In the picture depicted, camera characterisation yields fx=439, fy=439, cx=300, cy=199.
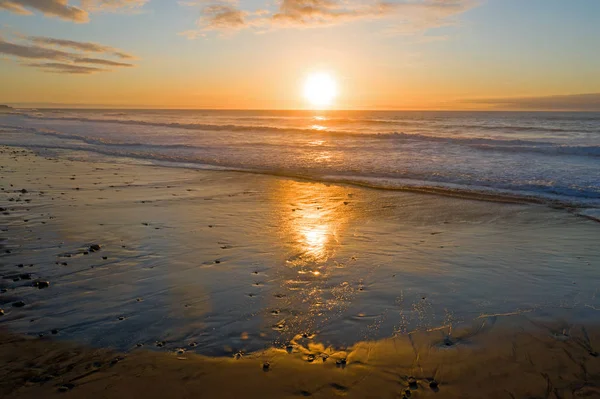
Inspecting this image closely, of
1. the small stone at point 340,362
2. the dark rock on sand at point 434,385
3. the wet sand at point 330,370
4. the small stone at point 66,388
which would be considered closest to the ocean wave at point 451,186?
the wet sand at point 330,370

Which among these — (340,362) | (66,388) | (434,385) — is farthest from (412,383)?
(66,388)

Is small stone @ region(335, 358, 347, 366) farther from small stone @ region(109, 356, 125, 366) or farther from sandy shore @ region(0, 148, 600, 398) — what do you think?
small stone @ region(109, 356, 125, 366)

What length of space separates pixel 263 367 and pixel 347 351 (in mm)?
856

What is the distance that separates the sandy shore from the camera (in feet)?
12.9

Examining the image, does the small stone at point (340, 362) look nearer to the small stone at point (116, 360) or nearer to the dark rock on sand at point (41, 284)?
the small stone at point (116, 360)

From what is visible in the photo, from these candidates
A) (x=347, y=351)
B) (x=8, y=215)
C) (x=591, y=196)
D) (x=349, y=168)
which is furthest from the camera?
(x=349, y=168)

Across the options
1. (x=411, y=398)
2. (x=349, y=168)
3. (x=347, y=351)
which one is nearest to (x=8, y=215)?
(x=347, y=351)

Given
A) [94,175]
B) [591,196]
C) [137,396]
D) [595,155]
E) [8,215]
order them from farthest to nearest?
[595,155]
[94,175]
[591,196]
[8,215]
[137,396]

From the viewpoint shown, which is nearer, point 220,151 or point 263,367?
point 263,367

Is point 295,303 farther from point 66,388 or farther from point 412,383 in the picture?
point 66,388

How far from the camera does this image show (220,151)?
25.5 m

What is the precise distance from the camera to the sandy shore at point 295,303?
392cm

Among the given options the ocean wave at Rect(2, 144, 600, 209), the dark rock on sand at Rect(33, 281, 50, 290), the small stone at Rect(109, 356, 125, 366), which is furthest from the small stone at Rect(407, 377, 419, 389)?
the ocean wave at Rect(2, 144, 600, 209)

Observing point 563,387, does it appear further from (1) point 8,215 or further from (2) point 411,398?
(1) point 8,215
